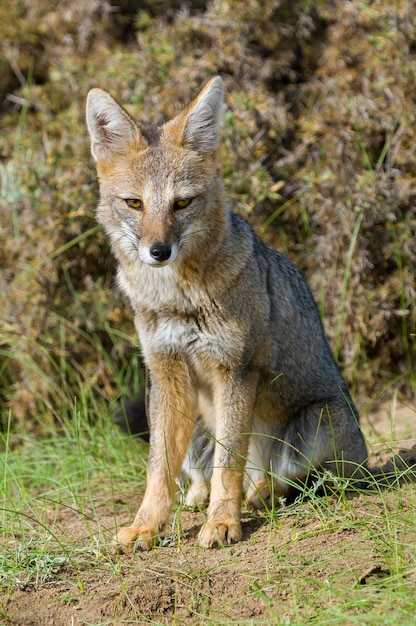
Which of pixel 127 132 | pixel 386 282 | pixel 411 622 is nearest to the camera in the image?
pixel 411 622

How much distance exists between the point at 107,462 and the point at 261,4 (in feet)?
13.5

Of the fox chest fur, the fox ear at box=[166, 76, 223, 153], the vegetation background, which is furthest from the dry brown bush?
the fox chest fur

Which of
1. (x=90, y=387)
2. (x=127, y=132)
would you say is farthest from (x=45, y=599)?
(x=90, y=387)

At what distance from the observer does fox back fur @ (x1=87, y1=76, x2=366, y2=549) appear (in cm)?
388

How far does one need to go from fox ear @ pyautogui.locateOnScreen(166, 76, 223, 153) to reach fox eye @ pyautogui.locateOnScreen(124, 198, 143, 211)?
405 millimetres

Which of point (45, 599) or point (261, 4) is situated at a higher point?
point (261, 4)

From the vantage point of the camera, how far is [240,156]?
6336mm

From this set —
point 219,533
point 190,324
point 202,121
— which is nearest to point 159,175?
point 202,121

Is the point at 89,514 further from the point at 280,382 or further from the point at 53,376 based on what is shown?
the point at 53,376

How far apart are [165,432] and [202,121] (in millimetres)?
1617

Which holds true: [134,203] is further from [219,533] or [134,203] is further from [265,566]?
[265,566]

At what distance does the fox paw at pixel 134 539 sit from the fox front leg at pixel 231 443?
0.29 m

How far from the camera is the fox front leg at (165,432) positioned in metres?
3.98

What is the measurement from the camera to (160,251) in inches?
143
